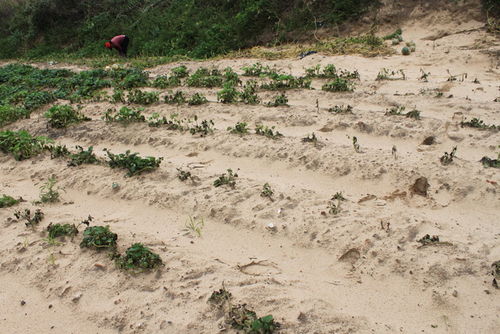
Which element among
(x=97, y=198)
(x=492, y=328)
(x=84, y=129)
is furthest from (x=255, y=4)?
(x=492, y=328)

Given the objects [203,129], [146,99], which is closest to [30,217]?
[203,129]

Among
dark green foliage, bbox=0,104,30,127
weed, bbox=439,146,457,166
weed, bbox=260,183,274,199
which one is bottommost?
dark green foliage, bbox=0,104,30,127

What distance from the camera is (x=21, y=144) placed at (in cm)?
588

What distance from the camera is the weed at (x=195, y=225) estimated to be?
3.83 metres

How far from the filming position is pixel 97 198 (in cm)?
460

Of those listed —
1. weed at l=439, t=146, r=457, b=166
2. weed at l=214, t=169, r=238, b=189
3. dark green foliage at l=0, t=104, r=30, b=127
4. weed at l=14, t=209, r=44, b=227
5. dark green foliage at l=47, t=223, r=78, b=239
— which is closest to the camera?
dark green foliage at l=47, t=223, r=78, b=239

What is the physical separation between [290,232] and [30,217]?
8.62 ft

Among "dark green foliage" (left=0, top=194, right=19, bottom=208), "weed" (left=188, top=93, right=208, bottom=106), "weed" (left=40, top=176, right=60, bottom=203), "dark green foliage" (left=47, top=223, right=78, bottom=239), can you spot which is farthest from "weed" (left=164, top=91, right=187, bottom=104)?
"dark green foliage" (left=47, top=223, right=78, bottom=239)

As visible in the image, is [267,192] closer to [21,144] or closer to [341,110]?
[341,110]

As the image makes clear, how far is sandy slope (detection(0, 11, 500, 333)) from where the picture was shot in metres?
2.88

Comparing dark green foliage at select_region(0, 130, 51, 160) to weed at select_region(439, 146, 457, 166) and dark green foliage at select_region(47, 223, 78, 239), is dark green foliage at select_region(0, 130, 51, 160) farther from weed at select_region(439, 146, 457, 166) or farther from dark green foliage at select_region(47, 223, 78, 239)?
weed at select_region(439, 146, 457, 166)

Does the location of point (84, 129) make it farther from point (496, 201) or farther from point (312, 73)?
point (496, 201)

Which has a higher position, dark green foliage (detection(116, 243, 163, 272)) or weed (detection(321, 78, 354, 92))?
weed (detection(321, 78, 354, 92))

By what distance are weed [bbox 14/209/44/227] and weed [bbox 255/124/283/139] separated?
271cm
